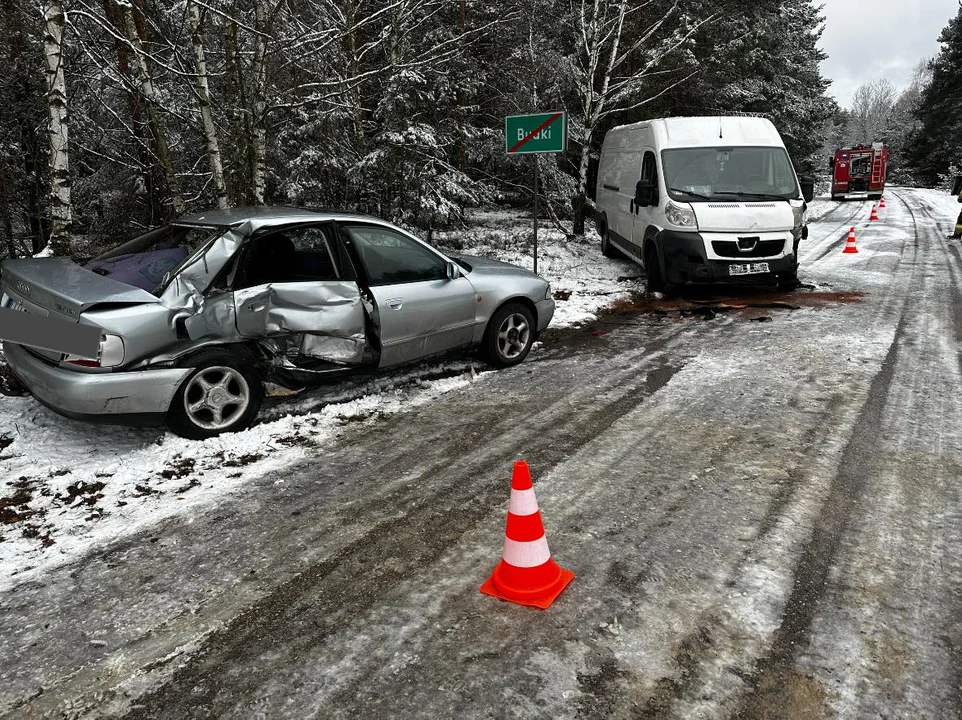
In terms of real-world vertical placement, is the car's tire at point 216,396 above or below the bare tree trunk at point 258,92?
below

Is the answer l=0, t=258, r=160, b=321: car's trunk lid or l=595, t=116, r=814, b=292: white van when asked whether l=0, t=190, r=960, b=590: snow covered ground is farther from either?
l=595, t=116, r=814, b=292: white van

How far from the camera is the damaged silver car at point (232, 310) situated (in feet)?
13.6

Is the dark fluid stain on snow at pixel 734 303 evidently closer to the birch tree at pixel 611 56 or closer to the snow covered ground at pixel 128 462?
the snow covered ground at pixel 128 462

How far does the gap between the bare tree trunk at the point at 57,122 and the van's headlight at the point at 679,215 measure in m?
7.69

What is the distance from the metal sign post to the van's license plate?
9.51 ft

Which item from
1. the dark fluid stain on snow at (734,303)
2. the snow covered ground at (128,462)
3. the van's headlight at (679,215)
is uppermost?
the van's headlight at (679,215)

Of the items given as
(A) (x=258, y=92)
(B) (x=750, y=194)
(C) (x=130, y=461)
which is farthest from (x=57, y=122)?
(B) (x=750, y=194)

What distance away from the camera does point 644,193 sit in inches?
381

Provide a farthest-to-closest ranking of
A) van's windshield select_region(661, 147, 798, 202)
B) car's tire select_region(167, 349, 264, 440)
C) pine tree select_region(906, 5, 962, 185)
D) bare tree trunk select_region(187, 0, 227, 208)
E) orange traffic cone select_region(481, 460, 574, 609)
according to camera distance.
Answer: pine tree select_region(906, 5, 962, 185) → van's windshield select_region(661, 147, 798, 202) → bare tree trunk select_region(187, 0, 227, 208) → car's tire select_region(167, 349, 264, 440) → orange traffic cone select_region(481, 460, 574, 609)

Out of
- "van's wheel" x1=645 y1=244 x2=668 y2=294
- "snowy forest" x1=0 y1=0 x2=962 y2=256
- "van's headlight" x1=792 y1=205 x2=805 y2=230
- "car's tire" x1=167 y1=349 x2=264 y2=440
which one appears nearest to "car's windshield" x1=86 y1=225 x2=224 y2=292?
"car's tire" x1=167 y1=349 x2=264 y2=440

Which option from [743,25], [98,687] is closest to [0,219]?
[98,687]

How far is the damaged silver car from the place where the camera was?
163 inches

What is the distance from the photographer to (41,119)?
1031 cm

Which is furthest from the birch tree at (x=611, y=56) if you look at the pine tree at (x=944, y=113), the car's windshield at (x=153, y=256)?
the pine tree at (x=944, y=113)
